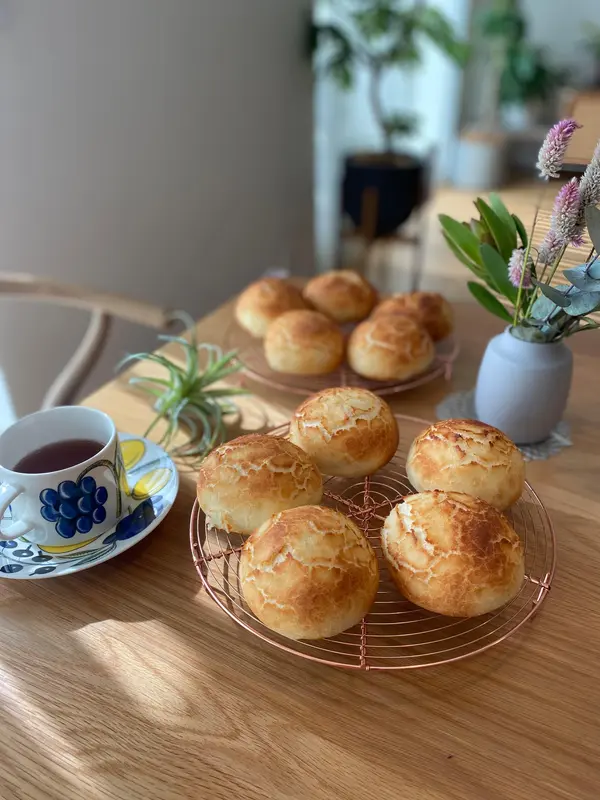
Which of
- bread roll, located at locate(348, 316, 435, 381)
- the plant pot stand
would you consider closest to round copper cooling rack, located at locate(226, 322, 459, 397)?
bread roll, located at locate(348, 316, 435, 381)

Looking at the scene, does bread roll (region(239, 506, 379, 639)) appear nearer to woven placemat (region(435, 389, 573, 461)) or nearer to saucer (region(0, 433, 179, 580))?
saucer (region(0, 433, 179, 580))

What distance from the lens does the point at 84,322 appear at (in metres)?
1.67

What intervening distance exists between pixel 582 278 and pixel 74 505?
0.57m

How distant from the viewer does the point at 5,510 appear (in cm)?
62

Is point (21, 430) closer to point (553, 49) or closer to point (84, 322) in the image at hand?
point (84, 322)

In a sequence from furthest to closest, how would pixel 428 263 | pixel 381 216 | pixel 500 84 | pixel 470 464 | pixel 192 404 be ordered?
pixel 500 84 → pixel 428 263 → pixel 381 216 → pixel 192 404 → pixel 470 464

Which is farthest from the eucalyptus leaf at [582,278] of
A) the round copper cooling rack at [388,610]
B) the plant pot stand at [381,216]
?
the plant pot stand at [381,216]

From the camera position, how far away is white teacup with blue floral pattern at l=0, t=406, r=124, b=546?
0.62 m

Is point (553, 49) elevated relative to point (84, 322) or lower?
elevated

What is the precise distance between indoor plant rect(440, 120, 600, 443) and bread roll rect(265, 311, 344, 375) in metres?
0.22

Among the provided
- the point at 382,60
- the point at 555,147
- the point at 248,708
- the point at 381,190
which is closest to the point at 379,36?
the point at 382,60

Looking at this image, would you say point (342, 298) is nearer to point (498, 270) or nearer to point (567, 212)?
point (498, 270)

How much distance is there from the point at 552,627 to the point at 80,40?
5.07ft

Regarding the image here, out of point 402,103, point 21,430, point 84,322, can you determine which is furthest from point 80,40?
point 402,103
